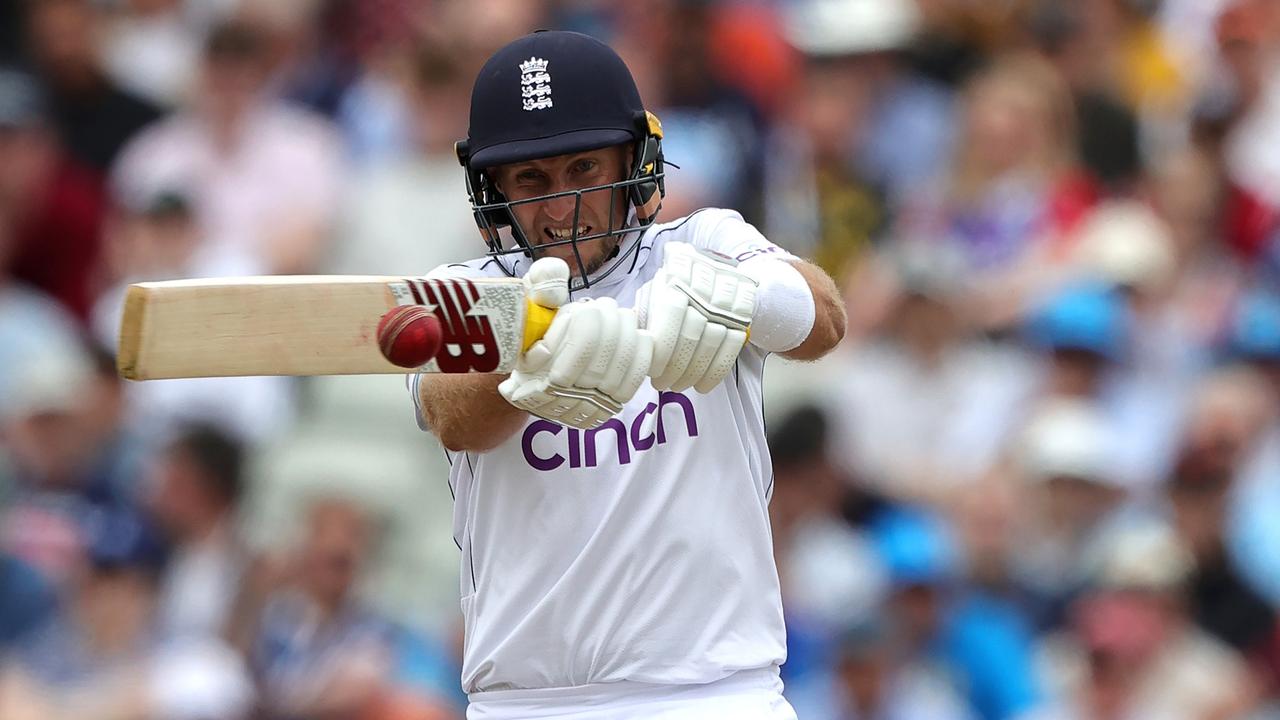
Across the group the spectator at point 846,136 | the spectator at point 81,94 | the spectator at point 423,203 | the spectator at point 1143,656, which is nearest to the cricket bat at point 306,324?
the spectator at point 1143,656

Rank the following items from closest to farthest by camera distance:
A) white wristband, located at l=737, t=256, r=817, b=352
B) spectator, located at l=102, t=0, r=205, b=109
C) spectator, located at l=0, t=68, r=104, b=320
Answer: white wristband, located at l=737, t=256, r=817, b=352
spectator, located at l=0, t=68, r=104, b=320
spectator, located at l=102, t=0, r=205, b=109

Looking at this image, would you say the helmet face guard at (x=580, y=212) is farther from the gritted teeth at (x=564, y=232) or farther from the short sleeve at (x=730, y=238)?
the short sleeve at (x=730, y=238)

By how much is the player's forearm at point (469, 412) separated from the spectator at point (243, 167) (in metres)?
4.74

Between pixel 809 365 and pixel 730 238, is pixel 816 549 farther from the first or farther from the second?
pixel 730 238

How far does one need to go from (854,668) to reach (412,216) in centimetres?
274

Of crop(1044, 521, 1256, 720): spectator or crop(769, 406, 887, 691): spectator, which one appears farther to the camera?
crop(769, 406, 887, 691): spectator

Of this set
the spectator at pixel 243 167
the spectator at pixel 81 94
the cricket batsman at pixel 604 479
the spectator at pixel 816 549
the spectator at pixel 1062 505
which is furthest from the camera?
the spectator at pixel 81 94

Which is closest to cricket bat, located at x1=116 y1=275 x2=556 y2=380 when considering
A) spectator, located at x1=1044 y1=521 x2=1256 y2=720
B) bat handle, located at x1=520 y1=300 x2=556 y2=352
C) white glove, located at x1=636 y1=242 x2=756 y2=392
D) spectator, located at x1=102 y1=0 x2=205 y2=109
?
bat handle, located at x1=520 y1=300 x2=556 y2=352

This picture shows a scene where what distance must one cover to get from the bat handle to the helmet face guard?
17.4 inches

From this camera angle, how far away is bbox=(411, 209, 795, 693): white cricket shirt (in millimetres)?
4273

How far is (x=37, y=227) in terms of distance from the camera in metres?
9.67

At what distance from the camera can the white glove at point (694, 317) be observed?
12.6ft

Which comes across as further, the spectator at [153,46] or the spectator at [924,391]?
the spectator at [153,46]

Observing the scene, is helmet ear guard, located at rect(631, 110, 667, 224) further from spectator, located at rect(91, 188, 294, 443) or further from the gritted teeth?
spectator, located at rect(91, 188, 294, 443)
